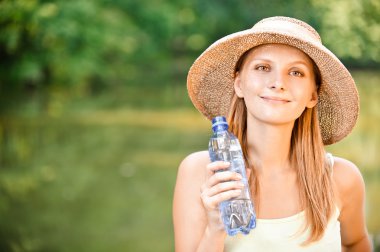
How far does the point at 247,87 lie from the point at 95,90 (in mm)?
15986

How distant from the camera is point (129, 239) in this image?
532cm

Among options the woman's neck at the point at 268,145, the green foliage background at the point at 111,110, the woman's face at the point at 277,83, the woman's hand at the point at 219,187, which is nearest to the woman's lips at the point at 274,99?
the woman's face at the point at 277,83

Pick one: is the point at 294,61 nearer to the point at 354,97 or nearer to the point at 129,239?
the point at 354,97

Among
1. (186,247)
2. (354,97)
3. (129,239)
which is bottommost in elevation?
(129,239)

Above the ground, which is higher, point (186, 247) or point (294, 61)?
point (294, 61)

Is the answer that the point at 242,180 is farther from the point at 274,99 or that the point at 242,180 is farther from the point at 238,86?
the point at 238,86

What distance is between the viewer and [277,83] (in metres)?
2.04

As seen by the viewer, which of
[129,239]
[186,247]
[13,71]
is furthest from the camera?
[13,71]

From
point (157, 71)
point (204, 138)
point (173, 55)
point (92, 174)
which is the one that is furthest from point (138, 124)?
point (173, 55)

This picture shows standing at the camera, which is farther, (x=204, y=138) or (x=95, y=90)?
(x=95, y=90)

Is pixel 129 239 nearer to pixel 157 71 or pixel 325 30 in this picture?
pixel 325 30

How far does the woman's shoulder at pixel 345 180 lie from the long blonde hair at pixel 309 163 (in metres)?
0.03

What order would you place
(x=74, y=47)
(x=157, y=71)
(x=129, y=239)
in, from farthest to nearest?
1. (x=157, y=71)
2. (x=74, y=47)
3. (x=129, y=239)

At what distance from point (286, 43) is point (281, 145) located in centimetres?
32
